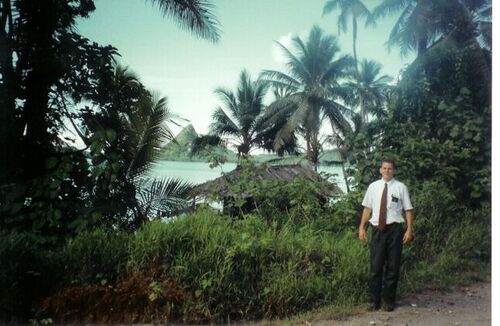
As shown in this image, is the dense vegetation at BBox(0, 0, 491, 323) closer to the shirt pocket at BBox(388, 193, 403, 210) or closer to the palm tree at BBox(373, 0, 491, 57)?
the palm tree at BBox(373, 0, 491, 57)

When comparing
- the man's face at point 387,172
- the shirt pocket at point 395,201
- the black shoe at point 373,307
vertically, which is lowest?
the black shoe at point 373,307

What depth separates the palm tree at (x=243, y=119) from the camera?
7.08 meters

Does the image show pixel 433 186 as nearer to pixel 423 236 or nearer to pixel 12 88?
pixel 423 236

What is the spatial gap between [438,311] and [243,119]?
17.4ft

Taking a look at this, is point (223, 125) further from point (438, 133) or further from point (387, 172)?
point (387, 172)

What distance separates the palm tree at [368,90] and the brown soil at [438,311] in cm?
237

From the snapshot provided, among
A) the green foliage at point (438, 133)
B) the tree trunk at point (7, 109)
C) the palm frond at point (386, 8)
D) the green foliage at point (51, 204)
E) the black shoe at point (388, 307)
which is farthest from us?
the green foliage at point (438, 133)

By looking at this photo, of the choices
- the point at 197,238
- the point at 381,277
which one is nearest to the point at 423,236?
the point at 381,277

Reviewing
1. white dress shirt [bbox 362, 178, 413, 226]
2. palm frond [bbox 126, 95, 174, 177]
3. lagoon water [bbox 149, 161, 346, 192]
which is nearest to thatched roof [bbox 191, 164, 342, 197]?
lagoon water [bbox 149, 161, 346, 192]

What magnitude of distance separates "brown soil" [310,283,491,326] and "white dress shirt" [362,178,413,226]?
751mm

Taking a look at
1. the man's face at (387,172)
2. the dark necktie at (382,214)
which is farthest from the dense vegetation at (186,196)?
the man's face at (387,172)

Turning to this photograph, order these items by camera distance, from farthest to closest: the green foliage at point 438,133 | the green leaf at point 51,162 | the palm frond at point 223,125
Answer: the palm frond at point 223,125
the green foliage at point 438,133
the green leaf at point 51,162

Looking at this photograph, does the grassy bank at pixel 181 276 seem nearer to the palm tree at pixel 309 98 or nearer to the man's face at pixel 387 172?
the man's face at pixel 387 172

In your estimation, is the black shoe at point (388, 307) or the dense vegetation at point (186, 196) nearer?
the dense vegetation at point (186, 196)
